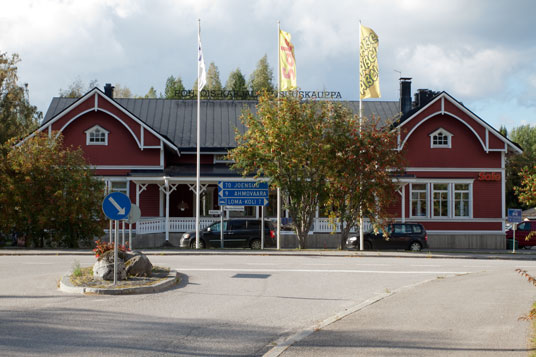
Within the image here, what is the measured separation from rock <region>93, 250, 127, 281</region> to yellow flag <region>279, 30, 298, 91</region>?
1592cm

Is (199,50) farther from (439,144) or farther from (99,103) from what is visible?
(439,144)

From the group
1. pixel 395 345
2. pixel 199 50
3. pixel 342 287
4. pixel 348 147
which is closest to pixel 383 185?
pixel 348 147

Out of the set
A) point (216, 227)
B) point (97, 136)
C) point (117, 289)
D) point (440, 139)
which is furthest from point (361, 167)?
point (117, 289)

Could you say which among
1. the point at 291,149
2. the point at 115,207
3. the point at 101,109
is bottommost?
the point at 115,207

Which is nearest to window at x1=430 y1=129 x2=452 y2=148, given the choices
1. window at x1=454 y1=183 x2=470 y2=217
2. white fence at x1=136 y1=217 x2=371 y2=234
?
window at x1=454 y1=183 x2=470 y2=217

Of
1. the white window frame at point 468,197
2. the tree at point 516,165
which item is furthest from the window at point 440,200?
the tree at point 516,165

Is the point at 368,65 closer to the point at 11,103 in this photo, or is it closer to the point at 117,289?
the point at 117,289

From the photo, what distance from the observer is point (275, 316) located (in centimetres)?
1006

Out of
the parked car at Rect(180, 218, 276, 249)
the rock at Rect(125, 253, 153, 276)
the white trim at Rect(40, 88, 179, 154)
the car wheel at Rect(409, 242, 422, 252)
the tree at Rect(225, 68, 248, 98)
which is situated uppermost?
the tree at Rect(225, 68, 248, 98)

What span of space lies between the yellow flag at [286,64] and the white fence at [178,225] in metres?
7.93

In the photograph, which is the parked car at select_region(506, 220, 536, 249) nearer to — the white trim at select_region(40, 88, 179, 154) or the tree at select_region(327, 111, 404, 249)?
the tree at select_region(327, 111, 404, 249)

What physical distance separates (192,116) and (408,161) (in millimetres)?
13903

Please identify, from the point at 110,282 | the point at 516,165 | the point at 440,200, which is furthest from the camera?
the point at 516,165

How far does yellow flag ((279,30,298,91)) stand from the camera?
2783 centimetres
